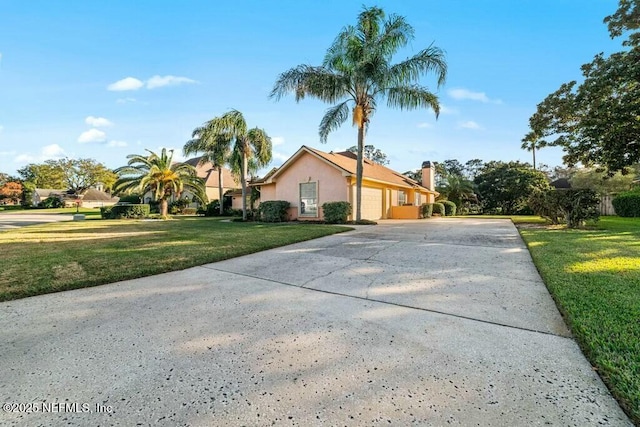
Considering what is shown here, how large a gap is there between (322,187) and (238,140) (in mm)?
6761

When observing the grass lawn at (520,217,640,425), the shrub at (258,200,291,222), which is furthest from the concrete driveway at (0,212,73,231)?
the grass lawn at (520,217,640,425)

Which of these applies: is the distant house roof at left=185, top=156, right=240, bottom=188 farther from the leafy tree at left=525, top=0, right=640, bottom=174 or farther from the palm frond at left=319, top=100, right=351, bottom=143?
the leafy tree at left=525, top=0, right=640, bottom=174

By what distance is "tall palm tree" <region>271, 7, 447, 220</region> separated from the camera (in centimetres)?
1321

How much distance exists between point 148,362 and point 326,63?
14827 millimetres

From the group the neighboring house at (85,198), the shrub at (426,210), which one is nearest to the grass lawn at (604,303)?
the shrub at (426,210)

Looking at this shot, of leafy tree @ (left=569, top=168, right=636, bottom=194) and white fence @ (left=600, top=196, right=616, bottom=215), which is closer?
white fence @ (left=600, top=196, right=616, bottom=215)

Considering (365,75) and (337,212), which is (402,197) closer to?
(337,212)

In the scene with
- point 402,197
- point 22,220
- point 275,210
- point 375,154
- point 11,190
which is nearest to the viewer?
point 275,210

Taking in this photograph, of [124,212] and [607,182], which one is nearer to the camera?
[124,212]

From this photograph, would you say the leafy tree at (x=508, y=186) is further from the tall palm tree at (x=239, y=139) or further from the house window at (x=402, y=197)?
the tall palm tree at (x=239, y=139)

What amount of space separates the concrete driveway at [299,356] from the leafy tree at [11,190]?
274ft

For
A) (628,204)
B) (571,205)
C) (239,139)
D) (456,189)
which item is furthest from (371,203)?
(628,204)

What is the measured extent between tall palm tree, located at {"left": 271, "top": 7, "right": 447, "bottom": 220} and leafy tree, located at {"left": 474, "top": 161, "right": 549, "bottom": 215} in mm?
21255

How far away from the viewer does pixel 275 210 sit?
1725cm
